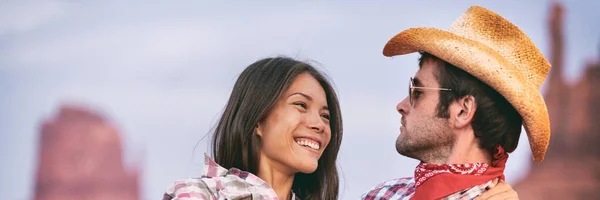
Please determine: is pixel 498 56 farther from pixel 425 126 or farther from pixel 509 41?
pixel 425 126

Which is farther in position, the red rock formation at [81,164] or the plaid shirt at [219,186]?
the red rock formation at [81,164]

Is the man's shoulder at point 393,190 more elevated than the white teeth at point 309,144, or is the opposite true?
the white teeth at point 309,144

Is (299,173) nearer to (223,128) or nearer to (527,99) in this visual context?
(223,128)

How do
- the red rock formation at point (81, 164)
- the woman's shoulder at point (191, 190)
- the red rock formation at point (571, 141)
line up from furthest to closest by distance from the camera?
the red rock formation at point (571, 141), the red rock formation at point (81, 164), the woman's shoulder at point (191, 190)

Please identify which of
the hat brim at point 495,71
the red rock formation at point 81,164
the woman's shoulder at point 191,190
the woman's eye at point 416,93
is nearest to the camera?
the woman's shoulder at point 191,190

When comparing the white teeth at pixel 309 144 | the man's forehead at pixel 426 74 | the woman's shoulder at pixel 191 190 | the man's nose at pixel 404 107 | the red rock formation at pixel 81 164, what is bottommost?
the red rock formation at pixel 81 164

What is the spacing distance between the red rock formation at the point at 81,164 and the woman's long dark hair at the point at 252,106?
1.89 metres

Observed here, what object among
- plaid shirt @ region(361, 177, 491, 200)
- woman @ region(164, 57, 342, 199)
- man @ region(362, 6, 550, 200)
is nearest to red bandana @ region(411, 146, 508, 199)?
man @ region(362, 6, 550, 200)

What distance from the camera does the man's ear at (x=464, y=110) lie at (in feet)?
10.7

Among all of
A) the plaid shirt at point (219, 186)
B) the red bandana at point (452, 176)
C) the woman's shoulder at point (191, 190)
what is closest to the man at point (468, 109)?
the red bandana at point (452, 176)

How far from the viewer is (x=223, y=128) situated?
3.25m

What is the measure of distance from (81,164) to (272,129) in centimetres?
227

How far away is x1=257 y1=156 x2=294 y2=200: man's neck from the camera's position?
3.21m

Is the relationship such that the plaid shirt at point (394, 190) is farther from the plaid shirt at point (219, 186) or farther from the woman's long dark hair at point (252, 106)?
the plaid shirt at point (219, 186)
